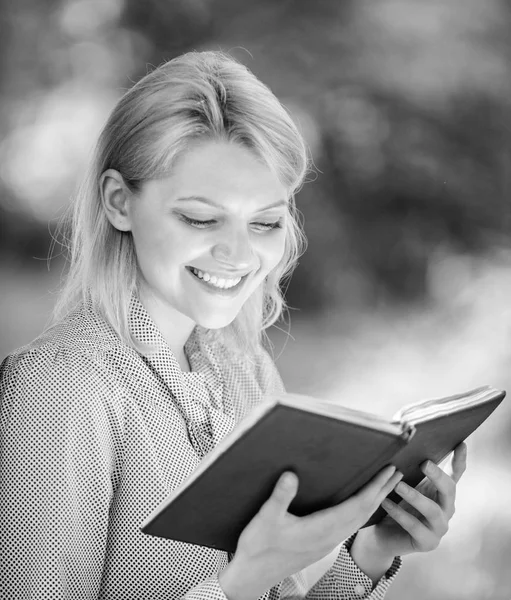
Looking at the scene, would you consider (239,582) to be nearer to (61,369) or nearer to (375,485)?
(375,485)

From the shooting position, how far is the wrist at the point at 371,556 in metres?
1.27

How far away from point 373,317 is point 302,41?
99cm

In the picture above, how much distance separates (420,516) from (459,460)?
108 mm

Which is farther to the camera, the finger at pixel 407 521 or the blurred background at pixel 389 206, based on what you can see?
the blurred background at pixel 389 206

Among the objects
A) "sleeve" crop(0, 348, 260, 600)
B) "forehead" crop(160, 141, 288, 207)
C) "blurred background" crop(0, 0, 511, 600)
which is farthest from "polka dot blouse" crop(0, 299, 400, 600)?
"blurred background" crop(0, 0, 511, 600)

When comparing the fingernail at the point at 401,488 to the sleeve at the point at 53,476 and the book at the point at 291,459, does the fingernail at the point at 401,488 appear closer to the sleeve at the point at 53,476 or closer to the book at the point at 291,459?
the book at the point at 291,459

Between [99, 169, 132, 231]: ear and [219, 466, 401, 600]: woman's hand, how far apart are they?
21.1 inches

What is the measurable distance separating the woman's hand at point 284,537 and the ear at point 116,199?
536mm

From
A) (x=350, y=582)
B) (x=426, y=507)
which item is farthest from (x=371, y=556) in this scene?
(x=426, y=507)

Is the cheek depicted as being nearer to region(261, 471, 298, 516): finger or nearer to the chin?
the chin

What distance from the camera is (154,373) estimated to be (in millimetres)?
1270

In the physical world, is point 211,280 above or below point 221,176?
below

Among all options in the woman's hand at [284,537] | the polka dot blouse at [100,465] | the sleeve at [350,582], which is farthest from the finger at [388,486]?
the sleeve at [350,582]

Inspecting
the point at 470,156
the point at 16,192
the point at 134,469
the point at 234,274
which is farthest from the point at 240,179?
the point at 470,156
